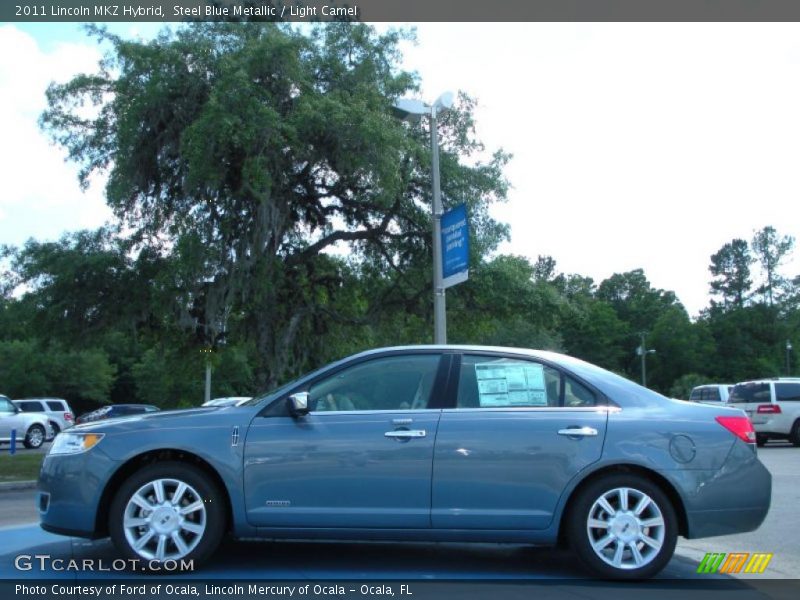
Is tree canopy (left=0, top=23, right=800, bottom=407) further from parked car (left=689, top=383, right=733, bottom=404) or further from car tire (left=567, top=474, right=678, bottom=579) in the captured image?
car tire (left=567, top=474, right=678, bottom=579)

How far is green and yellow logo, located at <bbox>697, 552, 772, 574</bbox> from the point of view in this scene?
6.29 meters

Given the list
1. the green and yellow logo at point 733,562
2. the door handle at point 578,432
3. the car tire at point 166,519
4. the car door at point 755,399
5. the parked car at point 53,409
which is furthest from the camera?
the parked car at point 53,409

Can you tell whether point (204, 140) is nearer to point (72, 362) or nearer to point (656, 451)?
point (656, 451)

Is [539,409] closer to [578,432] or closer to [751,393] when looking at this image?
[578,432]

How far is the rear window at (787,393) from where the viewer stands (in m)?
22.2

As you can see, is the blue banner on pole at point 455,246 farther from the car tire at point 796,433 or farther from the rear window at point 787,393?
the car tire at point 796,433

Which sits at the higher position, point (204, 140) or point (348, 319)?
point (204, 140)

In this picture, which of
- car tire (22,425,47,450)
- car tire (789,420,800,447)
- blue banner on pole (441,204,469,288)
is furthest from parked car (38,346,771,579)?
car tire (22,425,47,450)

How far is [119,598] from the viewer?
5.11m

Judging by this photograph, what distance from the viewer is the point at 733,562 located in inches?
257

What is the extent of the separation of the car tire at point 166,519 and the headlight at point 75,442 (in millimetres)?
382

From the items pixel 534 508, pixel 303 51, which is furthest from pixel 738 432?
pixel 303 51

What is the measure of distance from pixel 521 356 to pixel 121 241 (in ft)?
52.6

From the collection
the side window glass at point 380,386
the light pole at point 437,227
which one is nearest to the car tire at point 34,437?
the light pole at point 437,227
